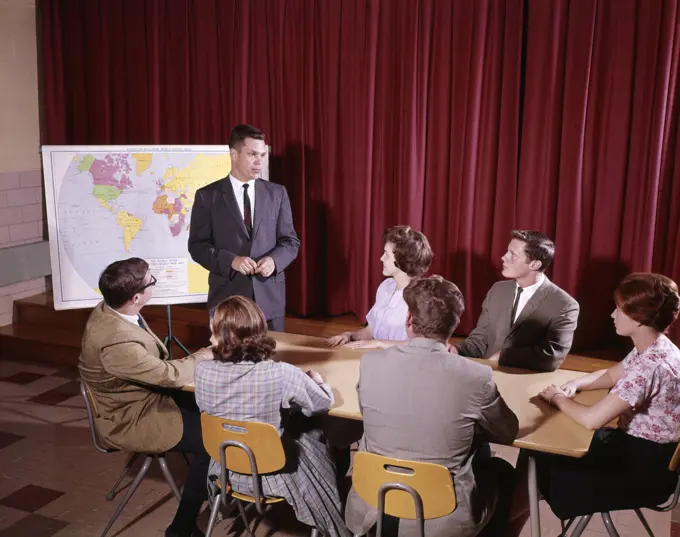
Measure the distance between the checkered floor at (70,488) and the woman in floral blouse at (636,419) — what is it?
0.79 m

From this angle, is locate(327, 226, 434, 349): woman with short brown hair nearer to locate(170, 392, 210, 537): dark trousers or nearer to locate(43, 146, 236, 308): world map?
locate(170, 392, 210, 537): dark trousers

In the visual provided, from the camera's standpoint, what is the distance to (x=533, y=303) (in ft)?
10.7

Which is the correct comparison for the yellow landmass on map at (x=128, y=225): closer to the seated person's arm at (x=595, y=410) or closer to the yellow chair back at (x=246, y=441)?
the yellow chair back at (x=246, y=441)

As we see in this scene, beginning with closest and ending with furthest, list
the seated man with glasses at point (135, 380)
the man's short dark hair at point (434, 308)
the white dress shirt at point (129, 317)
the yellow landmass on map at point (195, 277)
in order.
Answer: the man's short dark hair at point (434, 308) < the seated man with glasses at point (135, 380) < the white dress shirt at point (129, 317) < the yellow landmass on map at point (195, 277)

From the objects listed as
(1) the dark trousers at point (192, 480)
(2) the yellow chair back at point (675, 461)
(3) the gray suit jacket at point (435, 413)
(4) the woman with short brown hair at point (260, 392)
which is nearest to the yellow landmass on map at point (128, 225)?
(1) the dark trousers at point (192, 480)

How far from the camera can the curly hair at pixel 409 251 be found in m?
3.31

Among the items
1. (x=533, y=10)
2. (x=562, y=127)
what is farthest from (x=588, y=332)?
(x=533, y=10)

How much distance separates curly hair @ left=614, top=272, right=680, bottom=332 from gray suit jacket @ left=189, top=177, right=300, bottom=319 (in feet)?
6.38

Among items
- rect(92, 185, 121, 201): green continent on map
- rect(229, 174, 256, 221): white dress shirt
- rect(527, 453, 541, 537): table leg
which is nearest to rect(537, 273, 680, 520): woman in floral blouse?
rect(527, 453, 541, 537): table leg

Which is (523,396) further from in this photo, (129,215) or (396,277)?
(129,215)

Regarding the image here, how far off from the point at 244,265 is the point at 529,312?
1.42 m

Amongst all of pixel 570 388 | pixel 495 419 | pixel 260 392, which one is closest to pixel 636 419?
pixel 570 388

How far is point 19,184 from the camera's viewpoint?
5.84m

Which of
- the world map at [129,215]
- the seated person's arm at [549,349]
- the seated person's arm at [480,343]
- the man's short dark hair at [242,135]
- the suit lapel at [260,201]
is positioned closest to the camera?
the seated person's arm at [549,349]
